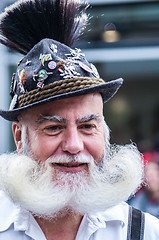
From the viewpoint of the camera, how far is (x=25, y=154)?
2084 mm

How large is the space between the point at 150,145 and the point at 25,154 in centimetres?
440

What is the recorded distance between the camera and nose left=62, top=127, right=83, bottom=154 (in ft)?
6.24

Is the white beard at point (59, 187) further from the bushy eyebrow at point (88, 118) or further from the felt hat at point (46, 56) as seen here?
the felt hat at point (46, 56)

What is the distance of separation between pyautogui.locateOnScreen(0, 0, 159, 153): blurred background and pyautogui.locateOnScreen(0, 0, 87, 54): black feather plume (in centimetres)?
363

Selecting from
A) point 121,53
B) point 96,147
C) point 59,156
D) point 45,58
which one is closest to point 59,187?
point 59,156

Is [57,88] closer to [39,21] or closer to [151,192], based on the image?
[39,21]

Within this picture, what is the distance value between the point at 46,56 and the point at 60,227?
85 cm

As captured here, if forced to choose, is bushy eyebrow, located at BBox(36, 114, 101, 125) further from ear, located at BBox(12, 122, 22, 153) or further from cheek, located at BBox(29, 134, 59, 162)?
→ ear, located at BBox(12, 122, 22, 153)

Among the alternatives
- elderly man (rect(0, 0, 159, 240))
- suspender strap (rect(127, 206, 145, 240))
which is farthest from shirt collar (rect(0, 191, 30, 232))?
suspender strap (rect(127, 206, 145, 240))

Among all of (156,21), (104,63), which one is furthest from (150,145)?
(156,21)

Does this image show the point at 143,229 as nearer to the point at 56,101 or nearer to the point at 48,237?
the point at 48,237

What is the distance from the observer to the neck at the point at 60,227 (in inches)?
79.4

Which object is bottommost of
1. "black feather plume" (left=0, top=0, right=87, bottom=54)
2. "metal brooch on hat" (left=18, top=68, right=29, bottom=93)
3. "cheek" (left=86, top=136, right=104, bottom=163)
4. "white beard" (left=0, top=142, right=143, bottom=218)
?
"white beard" (left=0, top=142, right=143, bottom=218)

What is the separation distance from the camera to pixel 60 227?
2.03 m
